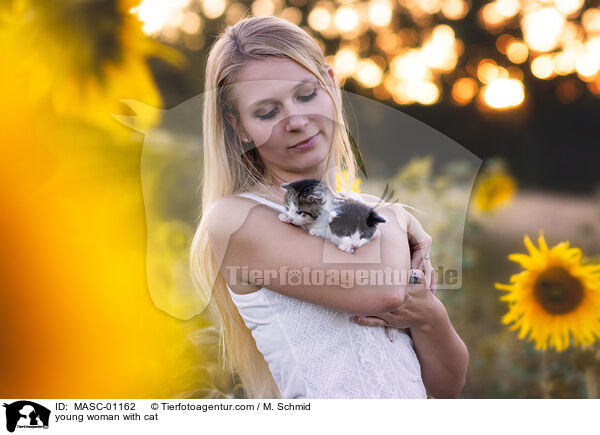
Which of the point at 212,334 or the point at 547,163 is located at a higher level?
the point at 547,163

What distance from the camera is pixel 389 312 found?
2.91 ft

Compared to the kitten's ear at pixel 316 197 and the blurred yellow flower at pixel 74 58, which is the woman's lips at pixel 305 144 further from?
the blurred yellow flower at pixel 74 58

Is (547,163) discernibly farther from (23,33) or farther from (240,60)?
(23,33)

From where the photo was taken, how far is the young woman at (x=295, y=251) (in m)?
0.86

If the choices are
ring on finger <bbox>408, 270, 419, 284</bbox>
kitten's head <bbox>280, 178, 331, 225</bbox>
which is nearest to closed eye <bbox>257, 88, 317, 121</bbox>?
kitten's head <bbox>280, 178, 331, 225</bbox>

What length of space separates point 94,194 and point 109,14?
0.47 metres

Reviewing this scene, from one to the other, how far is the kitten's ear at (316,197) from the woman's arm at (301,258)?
69 millimetres

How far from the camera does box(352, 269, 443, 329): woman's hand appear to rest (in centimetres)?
90

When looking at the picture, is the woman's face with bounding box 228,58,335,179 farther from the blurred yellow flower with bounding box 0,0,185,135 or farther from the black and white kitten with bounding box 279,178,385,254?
the blurred yellow flower with bounding box 0,0,185,135

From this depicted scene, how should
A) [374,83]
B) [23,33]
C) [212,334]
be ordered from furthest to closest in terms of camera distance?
[212,334]
[374,83]
[23,33]
